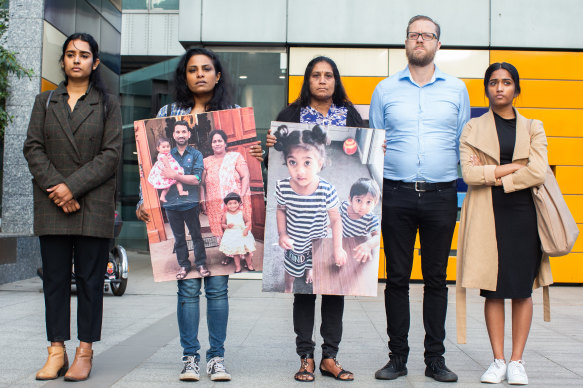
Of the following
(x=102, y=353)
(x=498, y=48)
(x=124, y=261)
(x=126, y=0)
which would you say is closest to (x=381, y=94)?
(x=102, y=353)

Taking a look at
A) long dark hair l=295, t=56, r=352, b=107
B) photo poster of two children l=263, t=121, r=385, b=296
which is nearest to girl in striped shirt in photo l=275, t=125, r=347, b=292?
photo poster of two children l=263, t=121, r=385, b=296

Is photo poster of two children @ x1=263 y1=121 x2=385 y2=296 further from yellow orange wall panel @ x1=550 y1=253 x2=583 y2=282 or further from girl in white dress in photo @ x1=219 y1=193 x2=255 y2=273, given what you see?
yellow orange wall panel @ x1=550 y1=253 x2=583 y2=282

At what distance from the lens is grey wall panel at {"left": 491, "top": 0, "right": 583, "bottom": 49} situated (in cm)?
1038

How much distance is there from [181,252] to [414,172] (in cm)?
157

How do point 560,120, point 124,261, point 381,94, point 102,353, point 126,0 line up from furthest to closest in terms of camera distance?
point 126,0
point 560,120
point 124,261
point 102,353
point 381,94

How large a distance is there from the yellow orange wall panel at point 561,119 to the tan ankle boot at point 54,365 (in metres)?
8.73

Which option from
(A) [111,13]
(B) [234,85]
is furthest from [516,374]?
(A) [111,13]

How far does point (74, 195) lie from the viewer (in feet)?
12.4

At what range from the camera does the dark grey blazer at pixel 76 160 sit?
384 cm

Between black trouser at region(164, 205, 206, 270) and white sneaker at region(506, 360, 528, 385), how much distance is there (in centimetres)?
204

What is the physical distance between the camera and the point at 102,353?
461 centimetres

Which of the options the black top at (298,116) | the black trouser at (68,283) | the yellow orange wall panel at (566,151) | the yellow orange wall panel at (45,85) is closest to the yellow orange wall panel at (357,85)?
the yellow orange wall panel at (566,151)

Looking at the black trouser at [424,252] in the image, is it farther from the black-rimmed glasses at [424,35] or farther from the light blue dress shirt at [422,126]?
the black-rimmed glasses at [424,35]

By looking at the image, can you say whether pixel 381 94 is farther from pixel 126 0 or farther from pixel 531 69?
pixel 126 0
